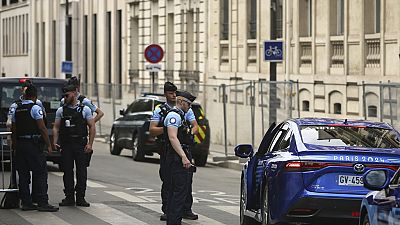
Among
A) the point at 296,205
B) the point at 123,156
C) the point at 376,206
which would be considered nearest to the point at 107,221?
the point at 296,205

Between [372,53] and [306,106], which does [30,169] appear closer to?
[372,53]

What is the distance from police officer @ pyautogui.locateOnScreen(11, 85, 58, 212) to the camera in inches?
662

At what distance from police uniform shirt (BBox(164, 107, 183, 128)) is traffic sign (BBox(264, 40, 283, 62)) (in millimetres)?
14323

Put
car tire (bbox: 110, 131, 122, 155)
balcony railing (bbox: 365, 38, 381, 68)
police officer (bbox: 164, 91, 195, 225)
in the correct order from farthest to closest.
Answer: car tire (bbox: 110, 131, 122, 155) → balcony railing (bbox: 365, 38, 381, 68) → police officer (bbox: 164, 91, 195, 225)

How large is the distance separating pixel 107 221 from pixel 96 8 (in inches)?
1774

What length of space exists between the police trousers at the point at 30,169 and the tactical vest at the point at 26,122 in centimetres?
12

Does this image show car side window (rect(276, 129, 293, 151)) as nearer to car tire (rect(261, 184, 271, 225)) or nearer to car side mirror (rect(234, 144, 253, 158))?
car tire (rect(261, 184, 271, 225))

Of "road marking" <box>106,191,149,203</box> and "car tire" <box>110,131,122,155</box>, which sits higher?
"car tire" <box>110,131,122,155</box>

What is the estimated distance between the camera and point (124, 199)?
62.2 feet

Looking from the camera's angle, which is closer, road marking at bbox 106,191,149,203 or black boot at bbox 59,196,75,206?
black boot at bbox 59,196,75,206

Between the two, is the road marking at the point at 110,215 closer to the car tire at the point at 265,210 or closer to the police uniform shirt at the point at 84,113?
the police uniform shirt at the point at 84,113

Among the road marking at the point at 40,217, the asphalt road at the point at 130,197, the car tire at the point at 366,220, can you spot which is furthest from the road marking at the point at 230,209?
the car tire at the point at 366,220

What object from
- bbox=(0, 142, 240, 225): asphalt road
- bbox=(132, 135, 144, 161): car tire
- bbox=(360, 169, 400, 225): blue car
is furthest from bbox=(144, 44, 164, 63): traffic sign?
bbox=(360, 169, 400, 225): blue car

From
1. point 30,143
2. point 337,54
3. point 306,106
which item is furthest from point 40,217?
point 306,106
